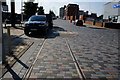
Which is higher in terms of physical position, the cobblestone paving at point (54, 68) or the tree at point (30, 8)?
the tree at point (30, 8)

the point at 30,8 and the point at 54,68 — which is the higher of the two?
the point at 30,8

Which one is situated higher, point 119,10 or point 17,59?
point 119,10

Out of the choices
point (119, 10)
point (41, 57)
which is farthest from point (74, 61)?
point (119, 10)

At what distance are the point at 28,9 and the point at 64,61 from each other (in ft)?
121

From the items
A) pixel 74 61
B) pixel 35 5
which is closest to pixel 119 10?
pixel 35 5

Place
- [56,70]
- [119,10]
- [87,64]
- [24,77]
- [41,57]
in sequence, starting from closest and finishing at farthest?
[24,77] < [56,70] < [87,64] < [41,57] < [119,10]

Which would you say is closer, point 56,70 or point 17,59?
point 56,70

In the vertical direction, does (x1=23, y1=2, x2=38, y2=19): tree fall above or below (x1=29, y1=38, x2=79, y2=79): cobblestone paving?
above

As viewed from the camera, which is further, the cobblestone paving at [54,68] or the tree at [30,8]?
the tree at [30,8]

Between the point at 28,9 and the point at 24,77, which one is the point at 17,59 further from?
the point at 28,9

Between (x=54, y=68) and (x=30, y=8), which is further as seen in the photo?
(x=30, y=8)

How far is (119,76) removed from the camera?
4.73m

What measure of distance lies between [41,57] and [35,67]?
1.30m

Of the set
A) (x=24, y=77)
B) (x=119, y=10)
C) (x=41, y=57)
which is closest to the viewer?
(x=24, y=77)
